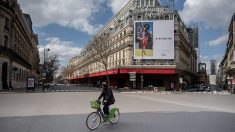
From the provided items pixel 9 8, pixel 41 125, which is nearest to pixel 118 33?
pixel 9 8

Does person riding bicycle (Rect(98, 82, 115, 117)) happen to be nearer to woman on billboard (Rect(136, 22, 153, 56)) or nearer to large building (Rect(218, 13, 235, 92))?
large building (Rect(218, 13, 235, 92))

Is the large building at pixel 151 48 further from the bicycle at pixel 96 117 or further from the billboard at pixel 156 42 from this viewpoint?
the bicycle at pixel 96 117

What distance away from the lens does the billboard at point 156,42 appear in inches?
2454

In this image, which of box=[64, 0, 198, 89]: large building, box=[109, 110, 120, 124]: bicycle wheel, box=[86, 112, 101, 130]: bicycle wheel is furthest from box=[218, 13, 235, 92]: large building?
box=[86, 112, 101, 130]: bicycle wheel

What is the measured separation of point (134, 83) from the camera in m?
64.4

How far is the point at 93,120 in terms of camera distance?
33.2ft

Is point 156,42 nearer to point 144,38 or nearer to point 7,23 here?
point 144,38

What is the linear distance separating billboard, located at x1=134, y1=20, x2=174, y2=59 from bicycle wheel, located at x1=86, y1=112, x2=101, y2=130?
5252 centimetres

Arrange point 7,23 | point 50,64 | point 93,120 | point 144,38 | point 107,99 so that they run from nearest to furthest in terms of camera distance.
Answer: point 93,120
point 107,99
point 7,23
point 144,38
point 50,64

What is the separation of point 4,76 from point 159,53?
29696mm

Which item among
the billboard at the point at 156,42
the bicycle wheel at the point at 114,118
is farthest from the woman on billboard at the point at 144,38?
the bicycle wheel at the point at 114,118

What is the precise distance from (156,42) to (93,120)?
53127 millimetres

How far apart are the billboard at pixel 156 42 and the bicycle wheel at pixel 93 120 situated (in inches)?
2068

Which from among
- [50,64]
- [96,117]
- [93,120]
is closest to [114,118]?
[96,117]
